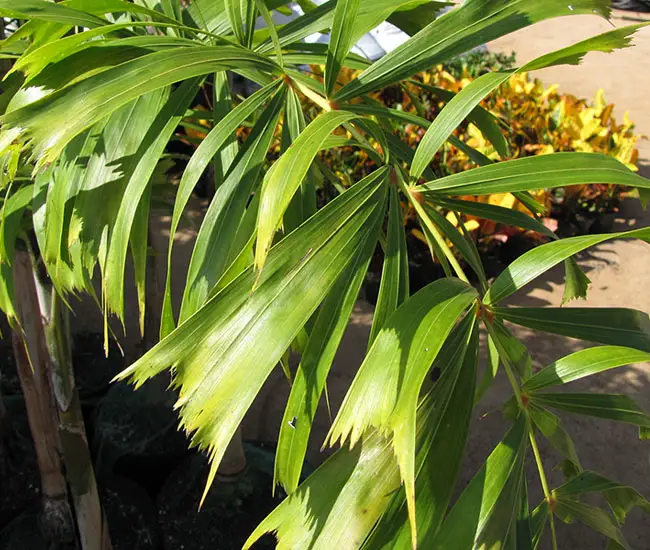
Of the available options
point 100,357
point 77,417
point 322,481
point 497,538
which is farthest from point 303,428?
point 100,357

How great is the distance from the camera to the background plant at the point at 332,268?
816mm

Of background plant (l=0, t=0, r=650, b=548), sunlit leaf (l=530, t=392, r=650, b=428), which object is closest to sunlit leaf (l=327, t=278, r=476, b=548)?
background plant (l=0, t=0, r=650, b=548)

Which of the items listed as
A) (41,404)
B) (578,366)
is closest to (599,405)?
(578,366)

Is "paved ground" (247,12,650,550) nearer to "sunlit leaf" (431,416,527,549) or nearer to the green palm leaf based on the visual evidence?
"sunlit leaf" (431,416,527,549)

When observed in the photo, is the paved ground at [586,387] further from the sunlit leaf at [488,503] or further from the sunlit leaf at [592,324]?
the sunlit leaf at [488,503]

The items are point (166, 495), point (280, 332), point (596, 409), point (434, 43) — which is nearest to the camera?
point (280, 332)

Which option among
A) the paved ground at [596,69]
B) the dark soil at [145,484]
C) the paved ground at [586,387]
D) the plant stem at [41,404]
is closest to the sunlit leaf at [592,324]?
the plant stem at [41,404]

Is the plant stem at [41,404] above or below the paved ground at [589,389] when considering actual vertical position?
above

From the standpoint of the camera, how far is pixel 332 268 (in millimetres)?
869

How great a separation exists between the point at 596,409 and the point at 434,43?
2.02ft

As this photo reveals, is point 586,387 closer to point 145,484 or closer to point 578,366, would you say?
point 145,484

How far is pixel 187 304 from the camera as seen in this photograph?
1.04m

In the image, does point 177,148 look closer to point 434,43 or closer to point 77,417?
point 77,417

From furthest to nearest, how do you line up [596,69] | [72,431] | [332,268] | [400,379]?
[596,69] < [72,431] < [332,268] < [400,379]
